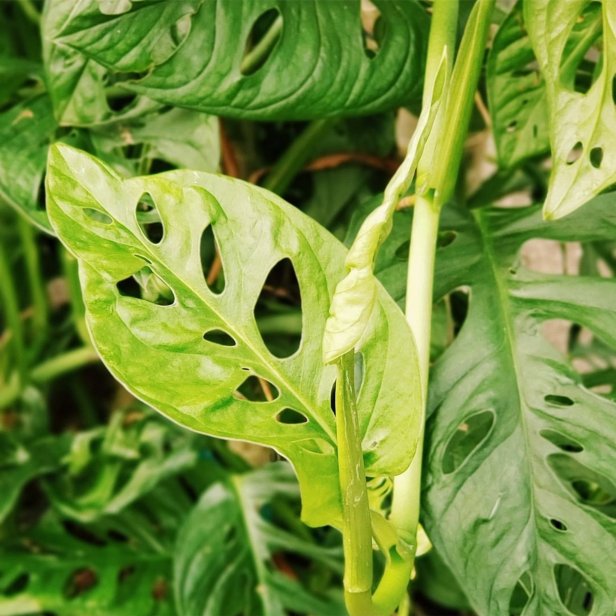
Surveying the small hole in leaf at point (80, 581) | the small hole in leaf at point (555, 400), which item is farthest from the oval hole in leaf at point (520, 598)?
the small hole in leaf at point (80, 581)

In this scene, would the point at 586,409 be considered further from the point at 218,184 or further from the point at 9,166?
the point at 9,166

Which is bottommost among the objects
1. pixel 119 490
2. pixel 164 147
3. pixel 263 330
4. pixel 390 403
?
pixel 119 490

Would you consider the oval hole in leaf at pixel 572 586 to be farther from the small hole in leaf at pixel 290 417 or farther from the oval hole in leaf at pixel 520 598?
the small hole in leaf at pixel 290 417

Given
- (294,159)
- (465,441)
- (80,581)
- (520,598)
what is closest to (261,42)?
(294,159)

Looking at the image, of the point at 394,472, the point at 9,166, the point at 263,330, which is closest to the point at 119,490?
the point at 263,330

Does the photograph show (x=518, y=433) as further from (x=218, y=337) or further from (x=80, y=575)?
(x=80, y=575)
